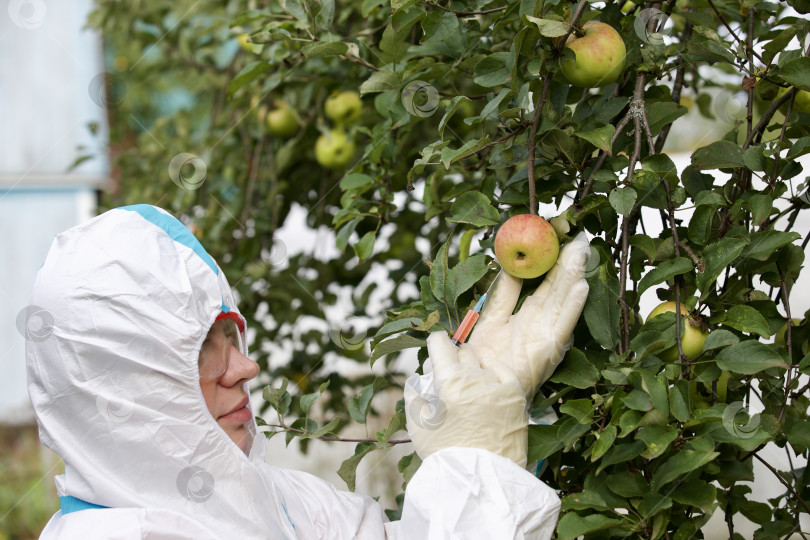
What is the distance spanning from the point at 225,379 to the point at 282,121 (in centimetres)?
112

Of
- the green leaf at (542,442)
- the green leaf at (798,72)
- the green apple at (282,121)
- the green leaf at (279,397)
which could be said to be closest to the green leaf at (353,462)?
the green leaf at (279,397)

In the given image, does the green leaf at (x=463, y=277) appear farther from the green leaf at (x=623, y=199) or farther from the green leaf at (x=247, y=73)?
the green leaf at (x=247, y=73)

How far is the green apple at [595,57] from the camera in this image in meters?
0.83

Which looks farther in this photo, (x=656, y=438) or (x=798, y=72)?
(x=798, y=72)

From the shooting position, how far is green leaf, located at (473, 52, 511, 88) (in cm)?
87

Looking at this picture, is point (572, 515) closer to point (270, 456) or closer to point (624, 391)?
point (624, 391)

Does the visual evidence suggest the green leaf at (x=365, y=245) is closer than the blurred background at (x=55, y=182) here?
Yes

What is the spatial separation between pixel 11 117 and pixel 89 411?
408cm

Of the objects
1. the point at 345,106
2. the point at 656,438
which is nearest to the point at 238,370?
the point at 656,438

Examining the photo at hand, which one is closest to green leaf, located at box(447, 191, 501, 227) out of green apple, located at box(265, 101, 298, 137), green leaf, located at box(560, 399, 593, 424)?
green leaf, located at box(560, 399, 593, 424)

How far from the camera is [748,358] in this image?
765mm

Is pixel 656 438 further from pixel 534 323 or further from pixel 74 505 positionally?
pixel 74 505

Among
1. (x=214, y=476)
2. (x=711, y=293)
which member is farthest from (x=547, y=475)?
(x=214, y=476)

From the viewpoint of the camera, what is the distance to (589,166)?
935 millimetres
